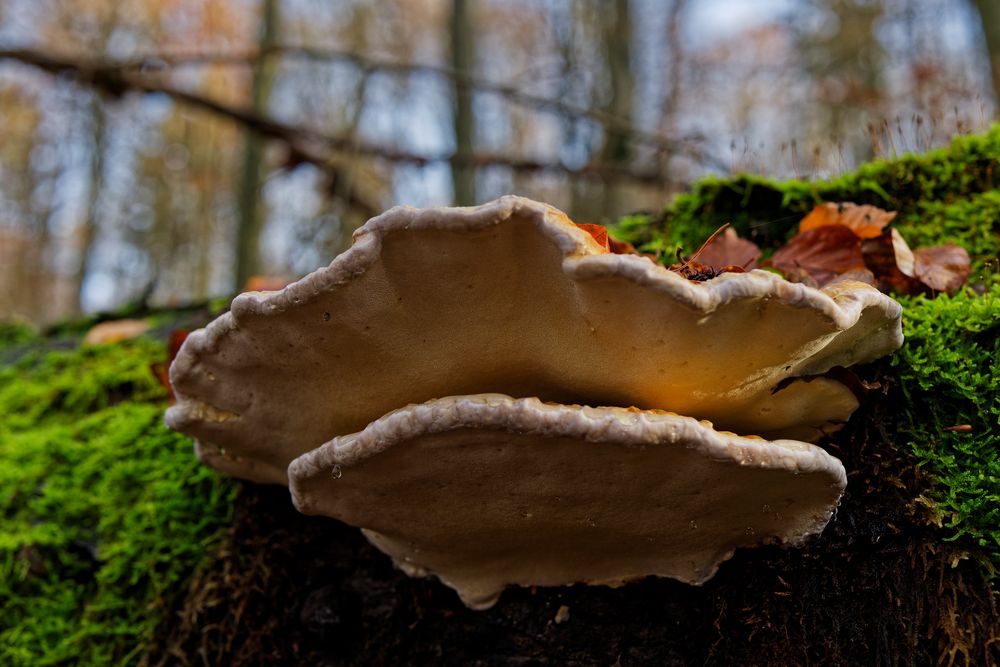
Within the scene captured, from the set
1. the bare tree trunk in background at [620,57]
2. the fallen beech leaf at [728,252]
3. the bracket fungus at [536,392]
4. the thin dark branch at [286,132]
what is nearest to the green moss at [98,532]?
the bracket fungus at [536,392]

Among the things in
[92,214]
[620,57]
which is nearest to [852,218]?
[620,57]

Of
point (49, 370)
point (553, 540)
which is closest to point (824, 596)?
point (553, 540)

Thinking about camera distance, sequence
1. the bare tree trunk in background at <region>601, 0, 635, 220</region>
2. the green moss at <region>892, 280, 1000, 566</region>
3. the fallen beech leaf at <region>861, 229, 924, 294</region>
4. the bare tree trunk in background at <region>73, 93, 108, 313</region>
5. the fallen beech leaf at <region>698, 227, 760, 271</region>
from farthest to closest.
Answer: the bare tree trunk in background at <region>73, 93, 108, 313</region>
the bare tree trunk in background at <region>601, 0, 635, 220</region>
the fallen beech leaf at <region>698, 227, 760, 271</region>
the fallen beech leaf at <region>861, 229, 924, 294</region>
the green moss at <region>892, 280, 1000, 566</region>

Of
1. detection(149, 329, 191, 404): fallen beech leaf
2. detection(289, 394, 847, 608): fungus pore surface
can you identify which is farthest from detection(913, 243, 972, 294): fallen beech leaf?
detection(149, 329, 191, 404): fallen beech leaf

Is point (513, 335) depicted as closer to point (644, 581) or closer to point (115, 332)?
point (644, 581)

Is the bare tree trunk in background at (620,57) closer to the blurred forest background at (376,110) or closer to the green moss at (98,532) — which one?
the blurred forest background at (376,110)

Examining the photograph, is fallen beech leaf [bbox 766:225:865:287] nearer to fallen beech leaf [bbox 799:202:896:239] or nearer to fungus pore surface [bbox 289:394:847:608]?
fallen beech leaf [bbox 799:202:896:239]

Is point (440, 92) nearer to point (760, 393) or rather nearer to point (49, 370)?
point (49, 370)
